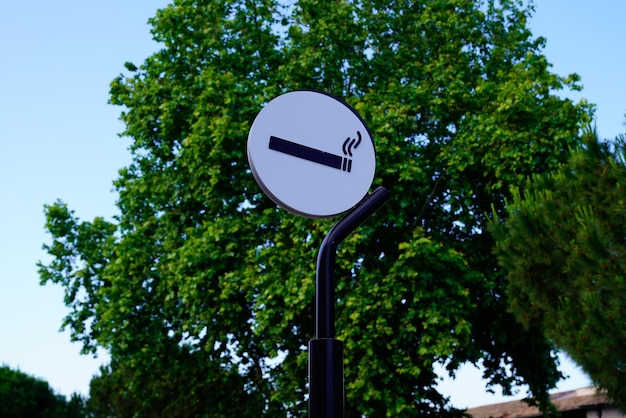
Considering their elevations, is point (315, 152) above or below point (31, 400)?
below

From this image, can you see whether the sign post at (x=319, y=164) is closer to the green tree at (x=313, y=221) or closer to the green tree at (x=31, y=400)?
the green tree at (x=313, y=221)

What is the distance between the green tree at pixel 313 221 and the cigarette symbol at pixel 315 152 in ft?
36.4

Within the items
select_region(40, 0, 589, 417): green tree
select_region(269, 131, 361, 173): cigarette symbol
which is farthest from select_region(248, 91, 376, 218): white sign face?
select_region(40, 0, 589, 417): green tree

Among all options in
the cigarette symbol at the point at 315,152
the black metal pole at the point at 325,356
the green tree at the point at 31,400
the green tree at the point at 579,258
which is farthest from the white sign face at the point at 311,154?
the green tree at the point at 31,400

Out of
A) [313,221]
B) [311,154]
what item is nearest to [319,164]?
[311,154]

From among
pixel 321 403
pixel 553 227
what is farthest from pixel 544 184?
pixel 321 403

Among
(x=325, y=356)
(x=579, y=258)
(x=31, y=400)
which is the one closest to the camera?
(x=325, y=356)

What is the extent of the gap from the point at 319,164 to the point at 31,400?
37.2 m

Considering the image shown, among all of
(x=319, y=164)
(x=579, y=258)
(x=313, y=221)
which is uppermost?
(x=313, y=221)

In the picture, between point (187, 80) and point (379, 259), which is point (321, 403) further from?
point (187, 80)

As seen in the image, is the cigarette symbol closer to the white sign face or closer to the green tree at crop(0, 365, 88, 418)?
the white sign face

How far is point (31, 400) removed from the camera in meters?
35.5

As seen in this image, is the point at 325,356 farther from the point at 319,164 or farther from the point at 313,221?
the point at 313,221

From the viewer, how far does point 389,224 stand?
1620cm
